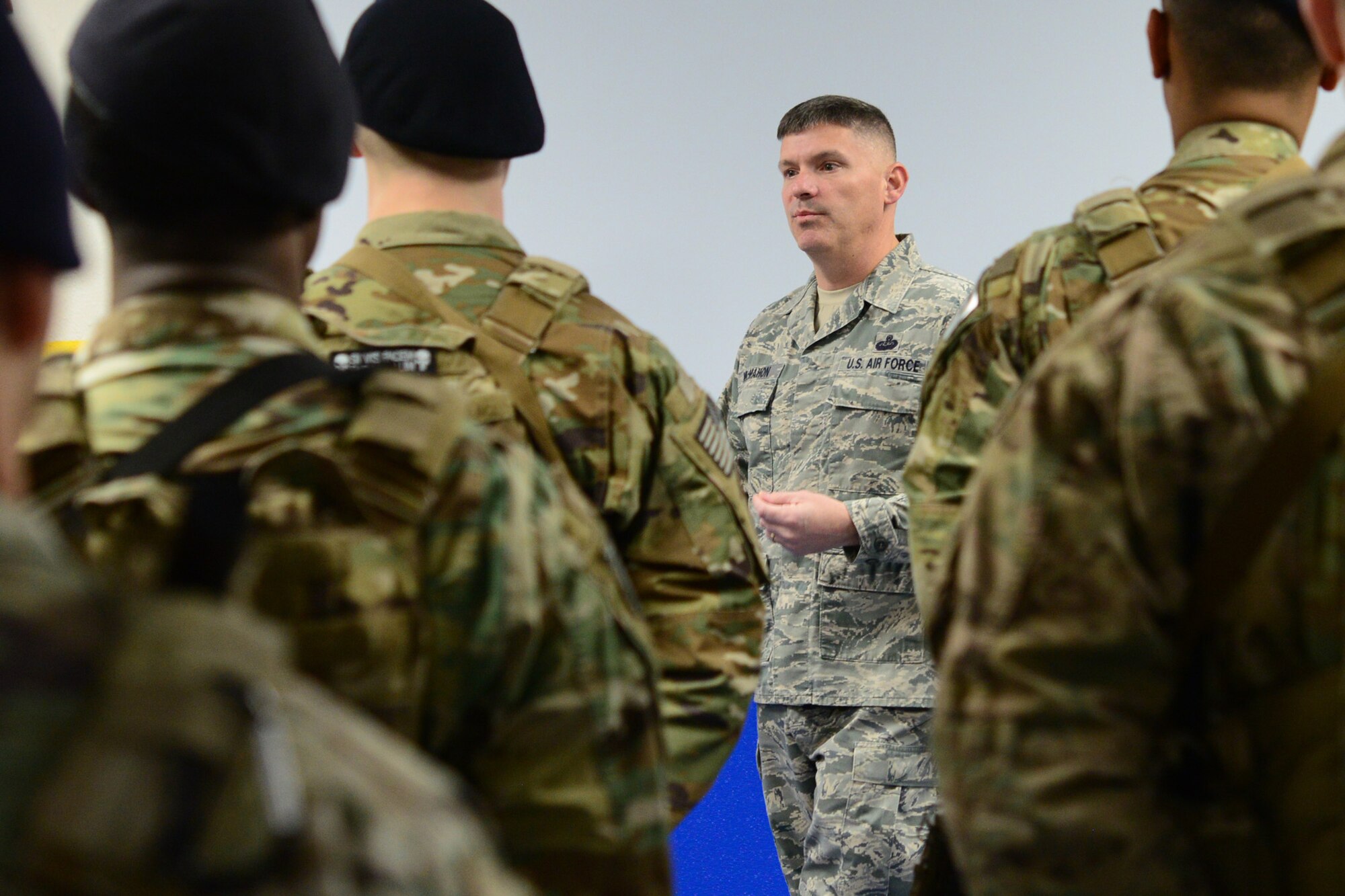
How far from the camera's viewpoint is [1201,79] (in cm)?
136

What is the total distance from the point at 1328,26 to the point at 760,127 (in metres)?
4.11

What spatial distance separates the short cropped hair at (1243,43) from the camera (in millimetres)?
1283

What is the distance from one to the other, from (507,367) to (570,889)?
2.03ft

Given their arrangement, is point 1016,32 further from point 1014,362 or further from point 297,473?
point 297,473

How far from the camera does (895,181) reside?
8.88ft

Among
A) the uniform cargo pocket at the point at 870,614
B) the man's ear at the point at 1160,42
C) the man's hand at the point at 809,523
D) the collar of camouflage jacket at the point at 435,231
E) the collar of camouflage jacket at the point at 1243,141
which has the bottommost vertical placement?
the uniform cargo pocket at the point at 870,614

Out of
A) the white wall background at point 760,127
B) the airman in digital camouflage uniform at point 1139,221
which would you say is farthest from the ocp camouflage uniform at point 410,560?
the white wall background at point 760,127

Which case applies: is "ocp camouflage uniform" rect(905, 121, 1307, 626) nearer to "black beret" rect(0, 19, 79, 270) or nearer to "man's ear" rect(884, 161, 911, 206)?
"black beret" rect(0, 19, 79, 270)

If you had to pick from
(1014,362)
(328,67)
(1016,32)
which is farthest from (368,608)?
(1016,32)

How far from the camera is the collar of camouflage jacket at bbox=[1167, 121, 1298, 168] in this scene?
134 centimetres

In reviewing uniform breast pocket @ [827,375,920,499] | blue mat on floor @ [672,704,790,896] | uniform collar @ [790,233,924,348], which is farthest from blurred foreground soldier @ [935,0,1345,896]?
blue mat on floor @ [672,704,790,896]

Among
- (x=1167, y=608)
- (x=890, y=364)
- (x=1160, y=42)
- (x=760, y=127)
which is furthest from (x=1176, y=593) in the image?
(x=760, y=127)

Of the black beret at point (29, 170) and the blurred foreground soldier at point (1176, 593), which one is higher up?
the black beret at point (29, 170)

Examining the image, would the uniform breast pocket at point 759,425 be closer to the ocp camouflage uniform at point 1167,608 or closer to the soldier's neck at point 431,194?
the soldier's neck at point 431,194
